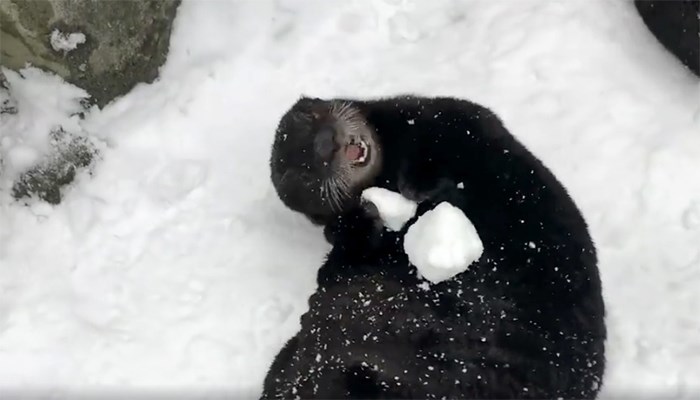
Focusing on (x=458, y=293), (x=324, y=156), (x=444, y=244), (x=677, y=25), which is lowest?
(x=458, y=293)

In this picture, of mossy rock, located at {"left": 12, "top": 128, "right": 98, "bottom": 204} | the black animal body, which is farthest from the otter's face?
the black animal body

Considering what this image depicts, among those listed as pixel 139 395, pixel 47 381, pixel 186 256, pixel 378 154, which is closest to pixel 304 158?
pixel 378 154

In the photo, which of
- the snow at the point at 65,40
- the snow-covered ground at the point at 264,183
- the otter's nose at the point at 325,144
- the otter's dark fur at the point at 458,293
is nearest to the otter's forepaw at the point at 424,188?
the otter's dark fur at the point at 458,293

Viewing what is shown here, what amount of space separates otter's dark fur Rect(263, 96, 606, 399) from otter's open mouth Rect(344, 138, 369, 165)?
11 cm

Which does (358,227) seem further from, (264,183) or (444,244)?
(264,183)

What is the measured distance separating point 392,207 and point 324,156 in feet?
1.41

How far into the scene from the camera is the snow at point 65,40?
17.0 ft

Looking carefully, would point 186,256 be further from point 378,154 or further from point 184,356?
Answer: point 378,154

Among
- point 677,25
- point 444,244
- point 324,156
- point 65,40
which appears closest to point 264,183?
point 324,156

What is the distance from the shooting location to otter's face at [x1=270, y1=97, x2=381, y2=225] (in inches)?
186

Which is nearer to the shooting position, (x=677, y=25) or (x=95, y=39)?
(x=95, y=39)

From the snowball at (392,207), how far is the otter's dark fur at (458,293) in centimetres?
6

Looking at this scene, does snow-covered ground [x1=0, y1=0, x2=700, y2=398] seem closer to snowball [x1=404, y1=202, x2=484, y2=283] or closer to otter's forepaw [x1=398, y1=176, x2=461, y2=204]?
otter's forepaw [x1=398, y1=176, x2=461, y2=204]

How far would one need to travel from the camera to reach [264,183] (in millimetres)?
5562
